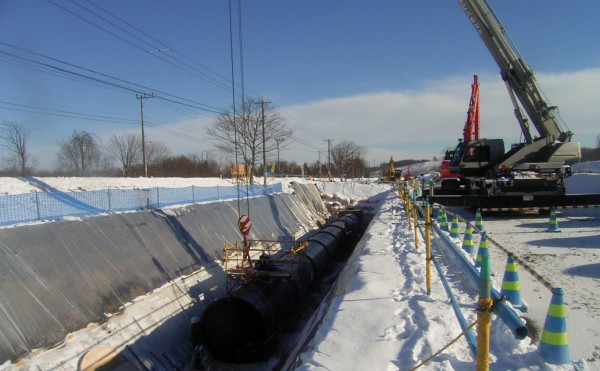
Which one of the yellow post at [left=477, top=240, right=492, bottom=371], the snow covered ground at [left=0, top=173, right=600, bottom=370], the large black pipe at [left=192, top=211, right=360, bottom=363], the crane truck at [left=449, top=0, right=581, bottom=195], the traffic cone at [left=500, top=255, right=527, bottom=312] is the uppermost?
the crane truck at [left=449, top=0, right=581, bottom=195]

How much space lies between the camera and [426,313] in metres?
5.25

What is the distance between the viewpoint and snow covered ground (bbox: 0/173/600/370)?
414 centimetres

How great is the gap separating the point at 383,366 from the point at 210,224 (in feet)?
45.2

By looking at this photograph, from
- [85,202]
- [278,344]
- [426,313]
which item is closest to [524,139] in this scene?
[278,344]

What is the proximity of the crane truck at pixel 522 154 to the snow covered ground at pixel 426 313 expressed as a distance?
4.57m

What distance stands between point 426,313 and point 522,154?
14.3m

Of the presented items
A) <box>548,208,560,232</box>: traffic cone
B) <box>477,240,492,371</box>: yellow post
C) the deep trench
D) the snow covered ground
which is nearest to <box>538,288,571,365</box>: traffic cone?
the snow covered ground

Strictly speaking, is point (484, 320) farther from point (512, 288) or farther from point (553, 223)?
point (553, 223)

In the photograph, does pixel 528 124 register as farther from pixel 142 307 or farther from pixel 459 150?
pixel 142 307

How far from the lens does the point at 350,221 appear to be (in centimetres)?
2353

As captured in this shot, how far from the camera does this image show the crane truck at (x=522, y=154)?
51.8ft

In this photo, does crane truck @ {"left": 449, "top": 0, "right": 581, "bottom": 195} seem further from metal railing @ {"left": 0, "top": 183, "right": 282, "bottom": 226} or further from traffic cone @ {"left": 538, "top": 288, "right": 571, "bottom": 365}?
traffic cone @ {"left": 538, "top": 288, "right": 571, "bottom": 365}

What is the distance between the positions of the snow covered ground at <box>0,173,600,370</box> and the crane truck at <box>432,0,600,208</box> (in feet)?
15.0

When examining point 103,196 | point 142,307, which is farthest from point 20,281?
point 103,196
